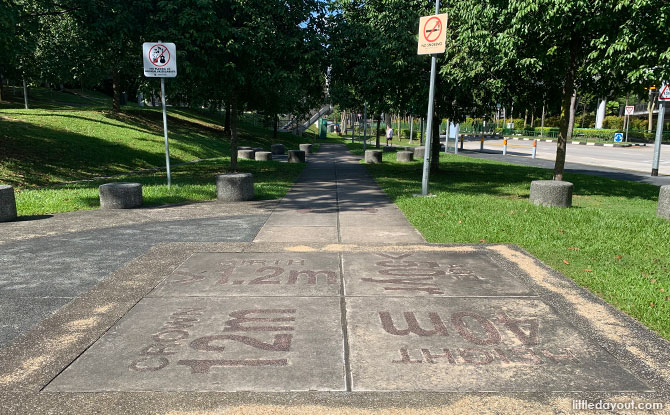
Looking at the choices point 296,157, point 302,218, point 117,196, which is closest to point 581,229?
point 302,218

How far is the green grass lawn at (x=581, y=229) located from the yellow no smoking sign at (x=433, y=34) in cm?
348

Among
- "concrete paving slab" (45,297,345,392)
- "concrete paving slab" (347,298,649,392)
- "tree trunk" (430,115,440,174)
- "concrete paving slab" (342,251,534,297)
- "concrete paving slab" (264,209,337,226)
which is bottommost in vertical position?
"concrete paving slab" (45,297,345,392)

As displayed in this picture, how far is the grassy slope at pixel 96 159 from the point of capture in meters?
11.2

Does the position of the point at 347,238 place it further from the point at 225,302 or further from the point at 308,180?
the point at 308,180

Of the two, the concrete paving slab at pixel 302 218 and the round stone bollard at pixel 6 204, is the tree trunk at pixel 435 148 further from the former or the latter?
the round stone bollard at pixel 6 204

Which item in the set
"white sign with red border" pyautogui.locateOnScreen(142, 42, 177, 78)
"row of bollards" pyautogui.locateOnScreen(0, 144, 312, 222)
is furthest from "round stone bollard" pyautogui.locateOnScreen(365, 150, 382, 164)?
"white sign with red border" pyautogui.locateOnScreen(142, 42, 177, 78)

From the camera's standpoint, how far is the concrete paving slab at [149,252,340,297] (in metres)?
4.94

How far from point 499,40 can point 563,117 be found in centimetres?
292

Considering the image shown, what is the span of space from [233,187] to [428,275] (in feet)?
20.8

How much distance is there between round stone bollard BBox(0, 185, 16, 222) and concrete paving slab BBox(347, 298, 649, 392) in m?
7.29

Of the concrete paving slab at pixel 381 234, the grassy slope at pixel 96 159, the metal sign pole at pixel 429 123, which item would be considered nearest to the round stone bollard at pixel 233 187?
the grassy slope at pixel 96 159

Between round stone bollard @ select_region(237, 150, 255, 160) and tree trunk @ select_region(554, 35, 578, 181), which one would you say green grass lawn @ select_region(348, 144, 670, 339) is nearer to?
tree trunk @ select_region(554, 35, 578, 181)

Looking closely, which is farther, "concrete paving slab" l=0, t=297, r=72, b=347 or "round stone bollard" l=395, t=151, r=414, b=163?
"round stone bollard" l=395, t=151, r=414, b=163

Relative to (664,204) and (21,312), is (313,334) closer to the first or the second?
(21,312)
